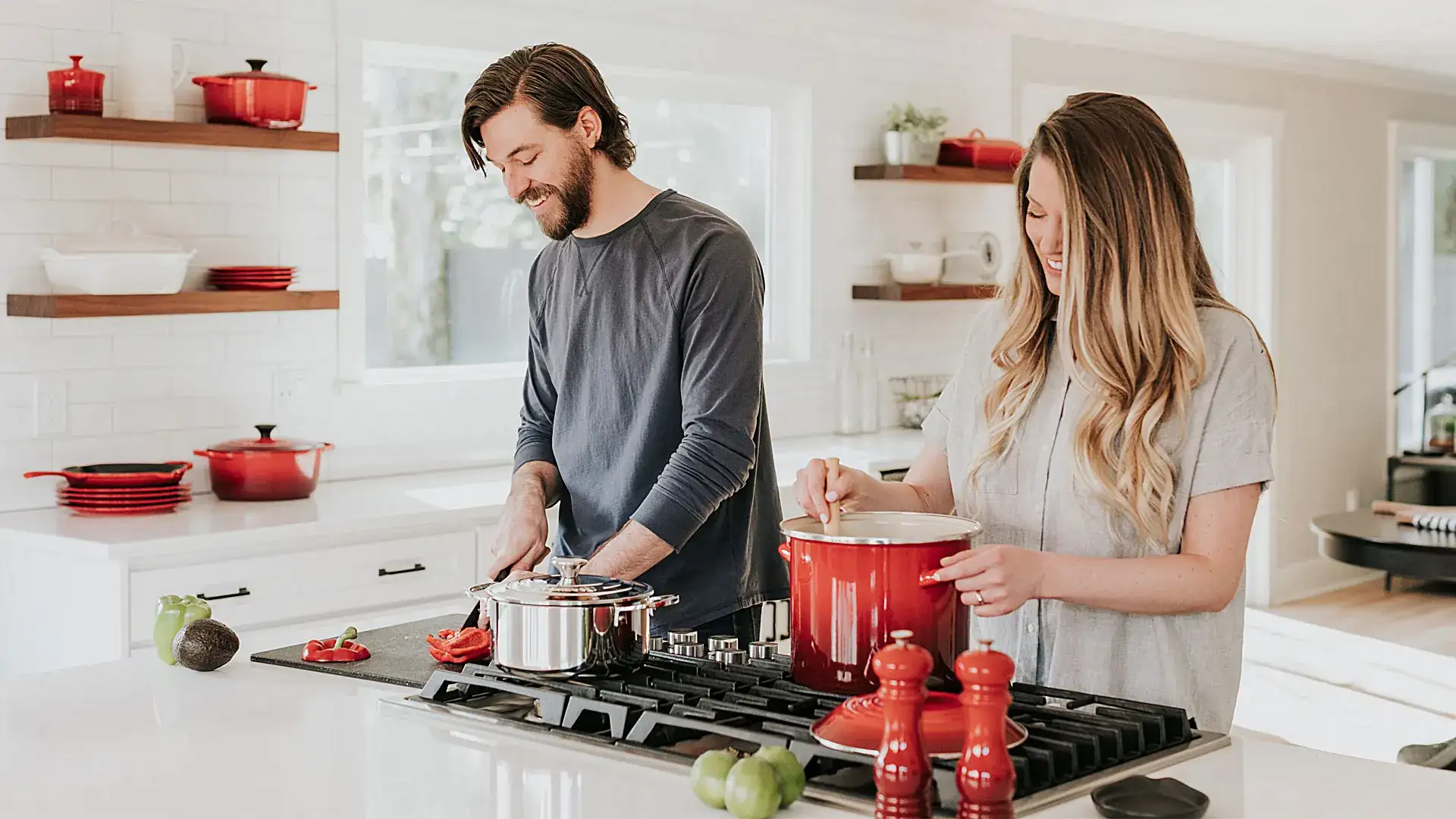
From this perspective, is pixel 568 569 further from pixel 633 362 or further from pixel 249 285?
pixel 249 285

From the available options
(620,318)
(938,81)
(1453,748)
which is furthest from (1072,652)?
(938,81)

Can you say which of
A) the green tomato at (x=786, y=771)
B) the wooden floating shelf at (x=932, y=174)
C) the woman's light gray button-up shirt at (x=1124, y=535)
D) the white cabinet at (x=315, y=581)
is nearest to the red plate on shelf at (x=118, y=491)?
the white cabinet at (x=315, y=581)

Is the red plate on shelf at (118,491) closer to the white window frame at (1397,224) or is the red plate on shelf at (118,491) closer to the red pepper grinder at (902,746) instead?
the red pepper grinder at (902,746)

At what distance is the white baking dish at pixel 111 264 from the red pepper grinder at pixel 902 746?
9.19ft

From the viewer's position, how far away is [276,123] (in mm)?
3990

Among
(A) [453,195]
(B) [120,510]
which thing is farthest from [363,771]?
(A) [453,195]

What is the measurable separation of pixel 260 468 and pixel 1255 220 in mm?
5430

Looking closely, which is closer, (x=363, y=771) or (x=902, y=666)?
(x=902, y=666)

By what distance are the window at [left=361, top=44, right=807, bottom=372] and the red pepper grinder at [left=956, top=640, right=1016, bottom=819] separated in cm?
335

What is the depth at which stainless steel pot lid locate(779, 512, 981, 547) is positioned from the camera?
5.63 feet

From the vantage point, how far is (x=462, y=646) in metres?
2.03

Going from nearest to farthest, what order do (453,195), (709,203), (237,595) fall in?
(237,595)
(453,195)
(709,203)

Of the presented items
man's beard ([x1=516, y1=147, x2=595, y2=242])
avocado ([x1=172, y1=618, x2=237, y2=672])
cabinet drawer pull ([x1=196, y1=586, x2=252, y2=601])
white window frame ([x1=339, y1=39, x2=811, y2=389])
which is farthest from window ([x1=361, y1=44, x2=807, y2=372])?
avocado ([x1=172, y1=618, x2=237, y2=672])

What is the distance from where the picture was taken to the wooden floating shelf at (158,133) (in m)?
3.62
